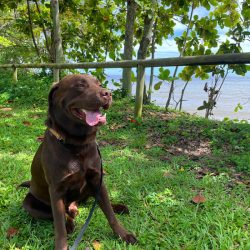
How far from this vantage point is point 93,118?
2582mm

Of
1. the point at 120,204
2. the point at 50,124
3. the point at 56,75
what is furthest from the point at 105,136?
the point at 56,75

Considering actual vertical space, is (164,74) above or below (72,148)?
below

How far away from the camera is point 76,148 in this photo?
107 inches

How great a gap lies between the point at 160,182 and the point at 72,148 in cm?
130

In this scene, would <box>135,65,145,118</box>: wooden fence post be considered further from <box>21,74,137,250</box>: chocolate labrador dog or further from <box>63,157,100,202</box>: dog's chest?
<box>63,157,100,202</box>: dog's chest

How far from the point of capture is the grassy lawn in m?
2.75

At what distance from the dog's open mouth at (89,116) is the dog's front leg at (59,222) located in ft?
1.93

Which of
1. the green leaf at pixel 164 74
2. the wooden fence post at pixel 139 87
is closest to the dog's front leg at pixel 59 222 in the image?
the wooden fence post at pixel 139 87

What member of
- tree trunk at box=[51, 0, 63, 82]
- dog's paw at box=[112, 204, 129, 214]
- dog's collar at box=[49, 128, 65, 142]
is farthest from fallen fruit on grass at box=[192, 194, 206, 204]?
tree trunk at box=[51, 0, 63, 82]

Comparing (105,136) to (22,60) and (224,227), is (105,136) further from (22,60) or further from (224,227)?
(22,60)

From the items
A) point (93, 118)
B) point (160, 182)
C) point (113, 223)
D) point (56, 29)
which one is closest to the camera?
point (93, 118)

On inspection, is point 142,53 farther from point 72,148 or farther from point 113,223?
point 113,223

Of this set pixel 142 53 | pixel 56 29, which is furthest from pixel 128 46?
pixel 56 29

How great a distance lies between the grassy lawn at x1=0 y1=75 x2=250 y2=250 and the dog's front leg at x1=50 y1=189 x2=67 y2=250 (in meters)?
0.16
